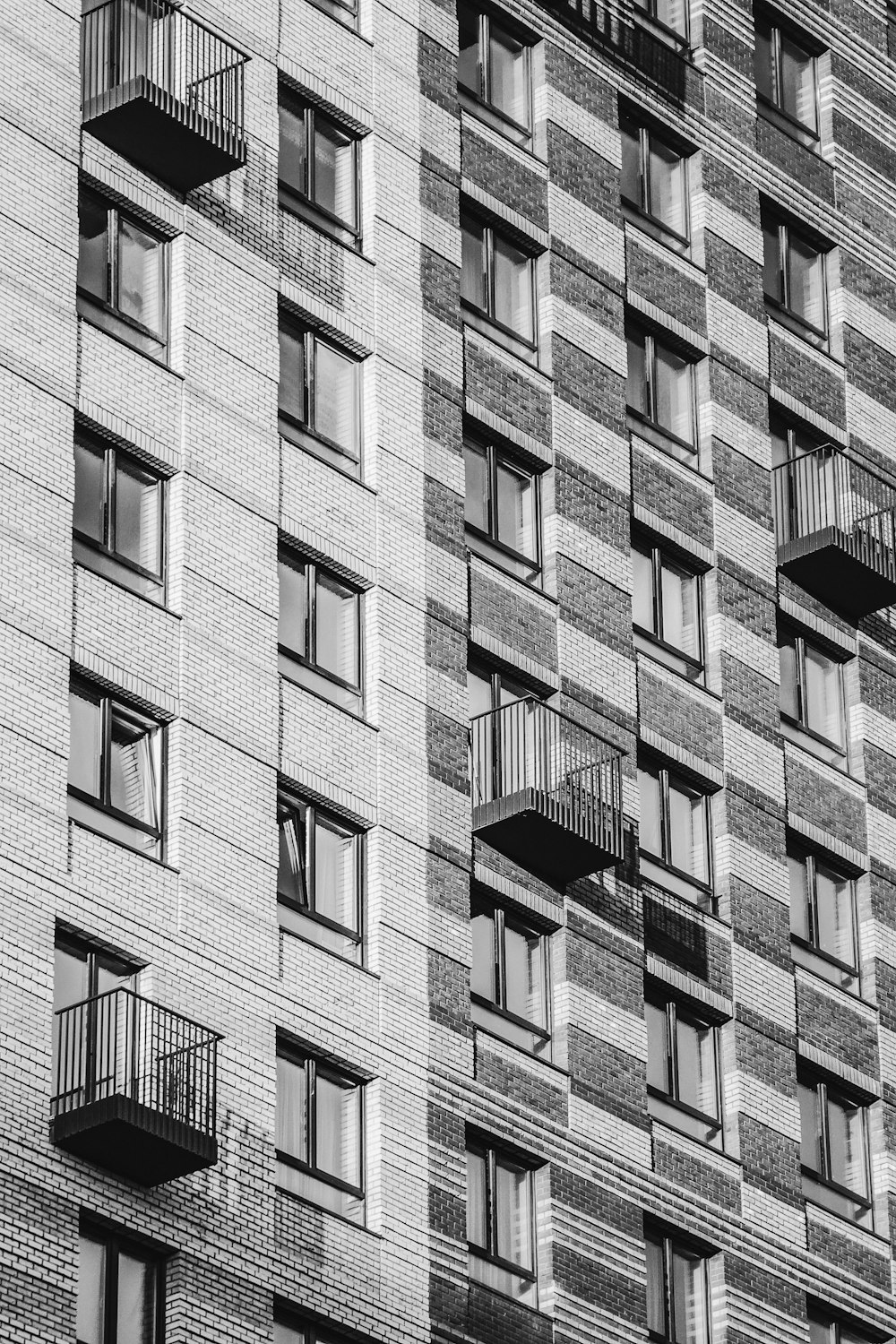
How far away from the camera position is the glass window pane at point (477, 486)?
53375 mm

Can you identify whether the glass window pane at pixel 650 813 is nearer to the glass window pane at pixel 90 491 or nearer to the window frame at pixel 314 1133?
the window frame at pixel 314 1133

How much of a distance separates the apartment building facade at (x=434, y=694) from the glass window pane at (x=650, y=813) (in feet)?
0.32

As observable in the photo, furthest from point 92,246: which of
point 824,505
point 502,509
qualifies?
point 824,505

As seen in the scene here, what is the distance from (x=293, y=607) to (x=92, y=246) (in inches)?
221

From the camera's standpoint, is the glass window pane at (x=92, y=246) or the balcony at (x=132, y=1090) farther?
the glass window pane at (x=92, y=246)

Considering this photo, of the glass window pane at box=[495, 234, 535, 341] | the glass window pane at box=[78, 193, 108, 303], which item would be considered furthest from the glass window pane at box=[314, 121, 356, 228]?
the glass window pane at box=[78, 193, 108, 303]

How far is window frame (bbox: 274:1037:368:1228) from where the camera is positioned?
151 ft

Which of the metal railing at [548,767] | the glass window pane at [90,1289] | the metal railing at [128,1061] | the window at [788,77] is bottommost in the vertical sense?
the glass window pane at [90,1289]

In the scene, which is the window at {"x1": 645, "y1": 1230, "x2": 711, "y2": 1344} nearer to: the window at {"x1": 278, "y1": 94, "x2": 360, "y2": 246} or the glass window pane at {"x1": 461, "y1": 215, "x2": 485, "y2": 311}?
the glass window pane at {"x1": 461, "y1": 215, "x2": 485, "y2": 311}

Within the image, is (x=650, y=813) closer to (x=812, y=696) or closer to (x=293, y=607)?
(x=812, y=696)

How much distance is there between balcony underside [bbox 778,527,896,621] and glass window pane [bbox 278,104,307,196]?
35.4ft

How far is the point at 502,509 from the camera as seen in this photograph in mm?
54000

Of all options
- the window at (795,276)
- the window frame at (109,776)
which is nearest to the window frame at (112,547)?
the window frame at (109,776)

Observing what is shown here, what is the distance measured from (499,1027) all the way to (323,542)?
7170 millimetres
